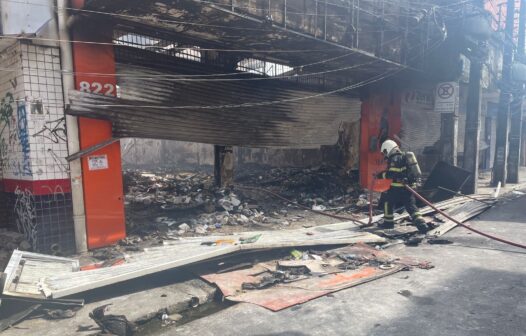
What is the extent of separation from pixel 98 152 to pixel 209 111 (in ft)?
8.33

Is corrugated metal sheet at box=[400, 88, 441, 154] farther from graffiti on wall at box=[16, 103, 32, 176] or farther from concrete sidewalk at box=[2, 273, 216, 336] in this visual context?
graffiti on wall at box=[16, 103, 32, 176]

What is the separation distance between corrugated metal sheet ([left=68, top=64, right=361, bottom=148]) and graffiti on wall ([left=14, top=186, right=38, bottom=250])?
64.0 inches

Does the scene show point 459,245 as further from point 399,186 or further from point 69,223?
point 69,223

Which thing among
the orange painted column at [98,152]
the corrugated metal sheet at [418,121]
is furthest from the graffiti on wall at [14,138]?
the corrugated metal sheet at [418,121]

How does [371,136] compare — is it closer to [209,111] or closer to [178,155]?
[209,111]

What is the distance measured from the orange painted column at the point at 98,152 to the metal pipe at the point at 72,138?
68mm

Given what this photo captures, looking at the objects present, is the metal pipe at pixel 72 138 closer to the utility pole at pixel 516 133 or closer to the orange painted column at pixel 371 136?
the orange painted column at pixel 371 136

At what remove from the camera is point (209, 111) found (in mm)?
7566

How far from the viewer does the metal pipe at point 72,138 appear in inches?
217

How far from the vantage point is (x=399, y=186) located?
22.5 feet

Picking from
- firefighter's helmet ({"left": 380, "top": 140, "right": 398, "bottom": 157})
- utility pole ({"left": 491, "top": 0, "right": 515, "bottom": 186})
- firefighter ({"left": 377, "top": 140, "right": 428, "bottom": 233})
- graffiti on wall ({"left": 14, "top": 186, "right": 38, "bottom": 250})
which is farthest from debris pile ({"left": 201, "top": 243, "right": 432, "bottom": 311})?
utility pole ({"left": 491, "top": 0, "right": 515, "bottom": 186})

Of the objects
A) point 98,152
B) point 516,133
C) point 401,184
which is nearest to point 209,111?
point 98,152

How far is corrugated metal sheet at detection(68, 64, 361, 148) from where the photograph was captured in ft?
20.4

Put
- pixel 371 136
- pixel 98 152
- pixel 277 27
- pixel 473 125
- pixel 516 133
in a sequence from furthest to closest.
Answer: pixel 516 133 < pixel 371 136 < pixel 473 125 < pixel 277 27 < pixel 98 152
